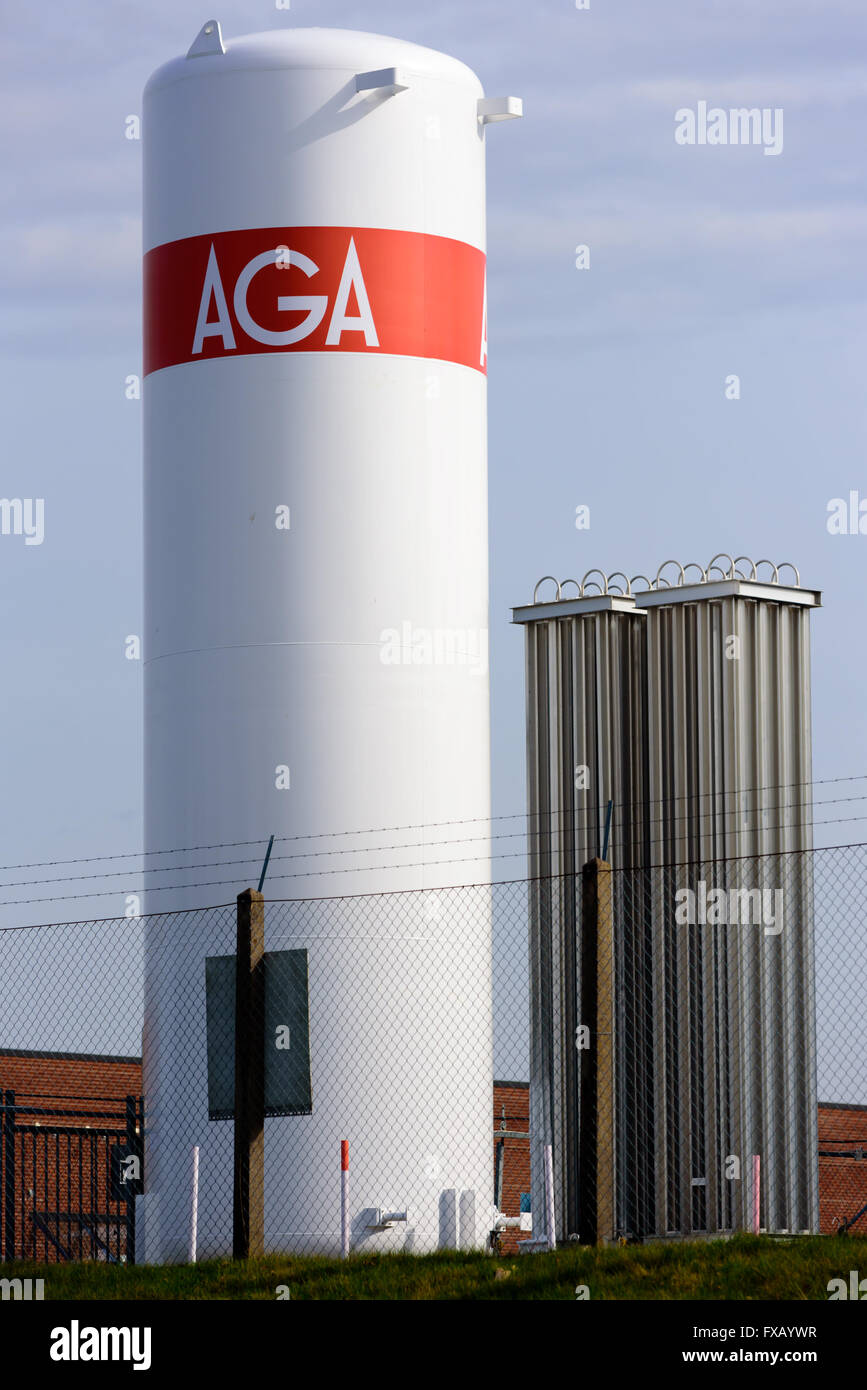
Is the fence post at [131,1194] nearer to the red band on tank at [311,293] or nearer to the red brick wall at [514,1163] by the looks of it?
the red band on tank at [311,293]

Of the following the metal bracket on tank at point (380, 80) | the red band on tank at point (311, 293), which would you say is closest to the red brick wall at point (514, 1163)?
the red band on tank at point (311, 293)

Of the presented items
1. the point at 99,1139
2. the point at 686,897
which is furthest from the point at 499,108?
the point at 99,1139

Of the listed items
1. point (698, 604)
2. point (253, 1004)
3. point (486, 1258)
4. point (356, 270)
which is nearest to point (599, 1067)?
point (486, 1258)

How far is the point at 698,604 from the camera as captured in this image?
19344mm

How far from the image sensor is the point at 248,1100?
14734 millimetres

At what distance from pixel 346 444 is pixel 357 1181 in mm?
6870

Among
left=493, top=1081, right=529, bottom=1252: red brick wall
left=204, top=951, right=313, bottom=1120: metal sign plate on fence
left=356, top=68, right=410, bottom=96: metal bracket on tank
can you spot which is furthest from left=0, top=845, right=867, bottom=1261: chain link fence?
left=493, top=1081, right=529, bottom=1252: red brick wall

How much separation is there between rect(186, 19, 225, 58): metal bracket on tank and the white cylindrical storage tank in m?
0.03

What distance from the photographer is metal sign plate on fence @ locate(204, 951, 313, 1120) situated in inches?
698

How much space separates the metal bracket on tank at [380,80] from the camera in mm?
19172

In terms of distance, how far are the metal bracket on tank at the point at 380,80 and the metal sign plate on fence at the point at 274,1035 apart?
8.23 metres

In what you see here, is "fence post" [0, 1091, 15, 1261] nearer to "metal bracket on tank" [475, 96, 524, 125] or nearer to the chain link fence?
the chain link fence

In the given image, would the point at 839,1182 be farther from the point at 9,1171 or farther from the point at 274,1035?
the point at 274,1035
